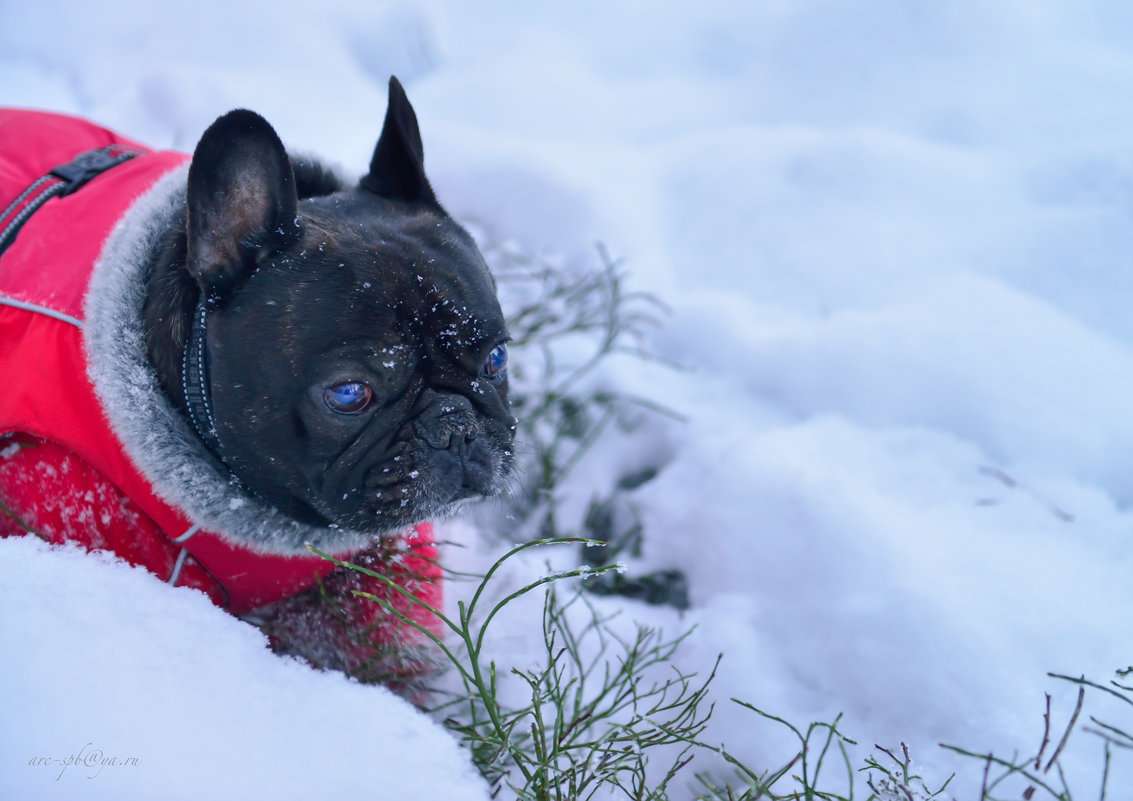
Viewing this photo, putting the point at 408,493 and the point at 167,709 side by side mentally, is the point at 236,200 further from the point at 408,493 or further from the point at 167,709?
the point at 167,709

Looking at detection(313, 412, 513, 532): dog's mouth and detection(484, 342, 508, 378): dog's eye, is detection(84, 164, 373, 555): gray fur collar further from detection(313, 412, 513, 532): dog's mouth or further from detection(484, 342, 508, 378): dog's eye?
detection(484, 342, 508, 378): dog's eye

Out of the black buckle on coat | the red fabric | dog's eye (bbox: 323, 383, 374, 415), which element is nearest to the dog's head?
dog's eye (bbox: 323, 383, 374, 415)

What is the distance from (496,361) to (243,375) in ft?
2.07

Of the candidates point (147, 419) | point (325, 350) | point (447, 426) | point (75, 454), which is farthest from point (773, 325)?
point (75, 454)

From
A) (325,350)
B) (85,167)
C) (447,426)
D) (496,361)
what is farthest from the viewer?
(85,167)

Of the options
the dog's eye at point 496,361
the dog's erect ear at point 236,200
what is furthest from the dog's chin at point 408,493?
the dog's erect ear at point 236,200

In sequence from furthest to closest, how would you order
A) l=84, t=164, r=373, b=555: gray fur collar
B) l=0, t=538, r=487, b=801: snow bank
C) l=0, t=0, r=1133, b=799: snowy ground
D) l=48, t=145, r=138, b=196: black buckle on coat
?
1. l=48, t=145, r=138, b=196: black buckle on coat
2. l=84, t=164, r=373, b=555: gray fur collar
3. l=0, t=0, r=1133, b=799: snowy ground
4. l=0, t=538, r=487, b=801: snow bank

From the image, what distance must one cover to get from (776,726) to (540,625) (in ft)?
2.28

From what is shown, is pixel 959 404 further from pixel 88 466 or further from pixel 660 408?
pixel 88 466

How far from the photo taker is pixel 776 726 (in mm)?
1935

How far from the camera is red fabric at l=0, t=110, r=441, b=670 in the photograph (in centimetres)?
180

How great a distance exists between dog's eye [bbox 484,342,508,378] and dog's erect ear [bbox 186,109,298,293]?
57cm

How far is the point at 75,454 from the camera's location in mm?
1839

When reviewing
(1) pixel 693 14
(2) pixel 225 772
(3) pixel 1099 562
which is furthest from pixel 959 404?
(1) pixel 693 14
